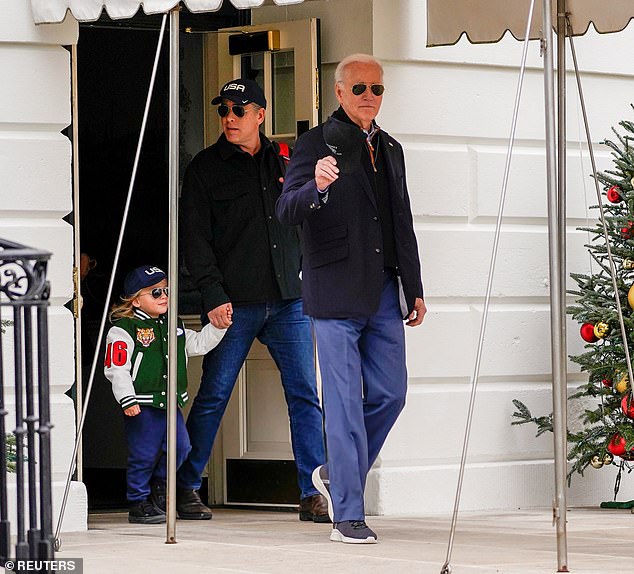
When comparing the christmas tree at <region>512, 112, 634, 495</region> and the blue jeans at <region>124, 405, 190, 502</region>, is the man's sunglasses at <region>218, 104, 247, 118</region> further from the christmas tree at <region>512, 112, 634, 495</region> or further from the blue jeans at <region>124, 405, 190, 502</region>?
the christmas tree at <region>512, 112, 634, 495</region>

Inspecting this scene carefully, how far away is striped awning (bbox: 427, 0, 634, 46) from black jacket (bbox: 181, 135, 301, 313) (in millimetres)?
1078

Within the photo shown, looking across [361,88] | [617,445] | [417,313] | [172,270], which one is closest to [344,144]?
[361,88]

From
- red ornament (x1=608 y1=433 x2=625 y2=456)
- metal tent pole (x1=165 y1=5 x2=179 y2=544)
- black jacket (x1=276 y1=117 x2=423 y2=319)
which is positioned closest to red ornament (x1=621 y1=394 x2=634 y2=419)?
red ornament (x1=608 y1=433 x2=625 y2=456)

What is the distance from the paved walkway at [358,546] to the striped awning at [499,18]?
241 centimetres

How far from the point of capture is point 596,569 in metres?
5.94

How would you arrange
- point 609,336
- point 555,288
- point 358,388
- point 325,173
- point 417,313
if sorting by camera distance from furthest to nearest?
point 609,336
point 417,313
point 358,388
point 325,173
point 555,288

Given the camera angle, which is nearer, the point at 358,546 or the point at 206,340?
the point at 358,546

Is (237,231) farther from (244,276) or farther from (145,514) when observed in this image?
(145,514)

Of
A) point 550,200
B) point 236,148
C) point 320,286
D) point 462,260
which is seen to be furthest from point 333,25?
point 550,200

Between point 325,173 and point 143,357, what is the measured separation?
195 centimetres

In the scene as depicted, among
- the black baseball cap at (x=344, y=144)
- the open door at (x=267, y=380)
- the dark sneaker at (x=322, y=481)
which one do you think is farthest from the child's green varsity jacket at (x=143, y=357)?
the black baseball cap at (x=344, y=144)

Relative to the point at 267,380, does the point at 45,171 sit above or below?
above

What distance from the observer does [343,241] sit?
6836 mm

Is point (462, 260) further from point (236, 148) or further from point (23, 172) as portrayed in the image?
point (23, 172)
